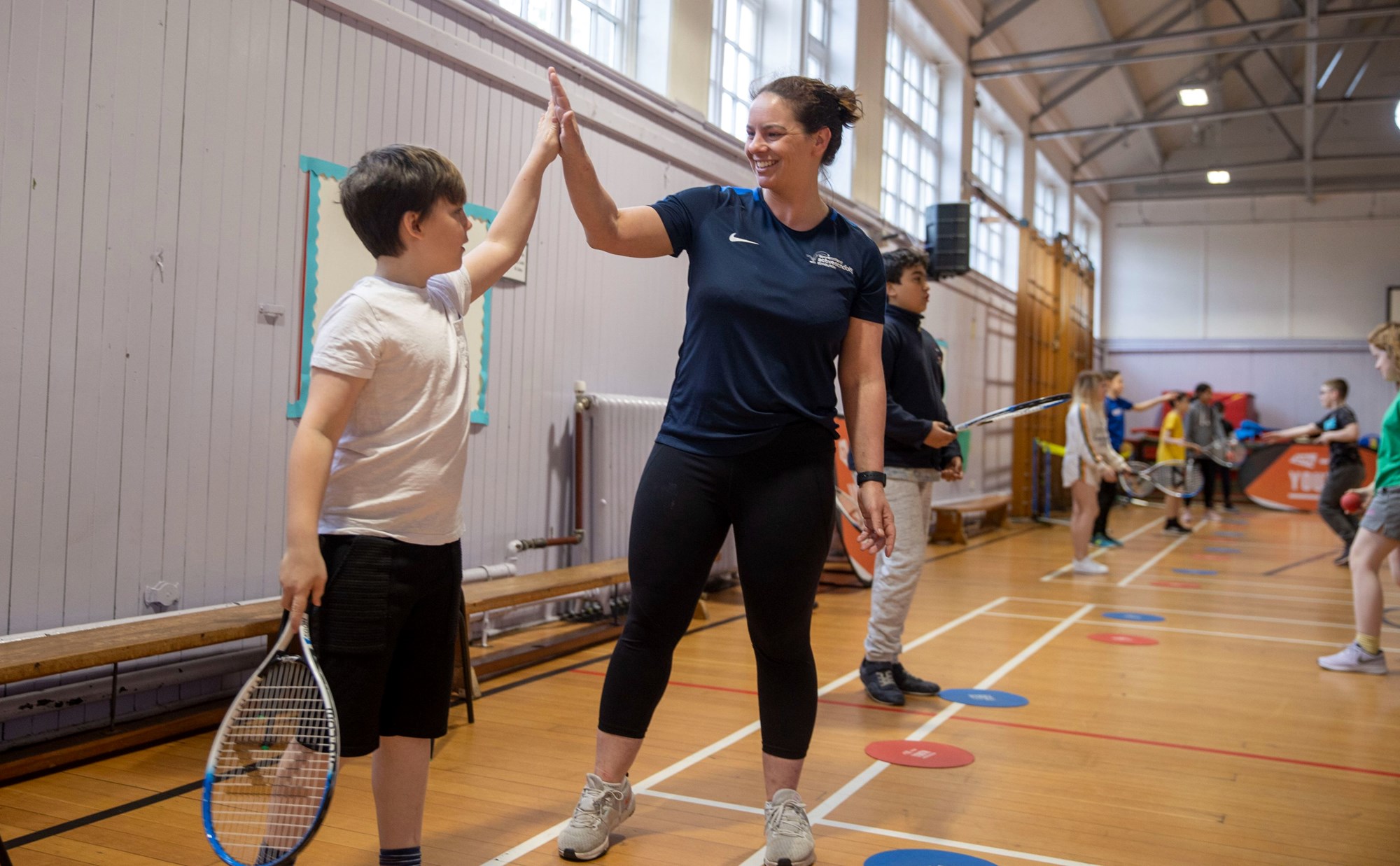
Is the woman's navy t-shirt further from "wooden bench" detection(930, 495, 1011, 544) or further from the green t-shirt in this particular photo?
"wooden bench" detection(930, 495, 1011, 544)

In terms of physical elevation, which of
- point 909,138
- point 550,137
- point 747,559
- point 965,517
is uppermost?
point 909,138

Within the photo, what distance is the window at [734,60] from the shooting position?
24.4ft

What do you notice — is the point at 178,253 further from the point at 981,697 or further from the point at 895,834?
the point at 981,697

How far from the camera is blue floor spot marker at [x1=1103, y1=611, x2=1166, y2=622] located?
20.6ft

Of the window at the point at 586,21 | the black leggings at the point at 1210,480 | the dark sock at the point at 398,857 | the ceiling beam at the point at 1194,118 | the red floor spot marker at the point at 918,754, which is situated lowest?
the red floor spot marker at the point at 918,754

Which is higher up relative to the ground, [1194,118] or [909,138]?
A: [1194,118]

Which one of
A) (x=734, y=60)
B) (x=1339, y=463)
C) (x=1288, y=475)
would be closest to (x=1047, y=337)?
(x=1288, y=475)

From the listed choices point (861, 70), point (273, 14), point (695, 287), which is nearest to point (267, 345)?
point (273, 14)

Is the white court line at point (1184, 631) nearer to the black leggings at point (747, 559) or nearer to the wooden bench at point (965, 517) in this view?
the wooden bench at point (965, 517)

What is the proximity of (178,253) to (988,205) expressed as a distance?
10673mm

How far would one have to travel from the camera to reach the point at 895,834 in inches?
106

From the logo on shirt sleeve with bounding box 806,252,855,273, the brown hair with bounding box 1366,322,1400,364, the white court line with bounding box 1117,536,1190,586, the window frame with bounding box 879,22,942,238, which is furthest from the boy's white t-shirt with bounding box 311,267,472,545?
the window frame with bounding box 879,22,942,238

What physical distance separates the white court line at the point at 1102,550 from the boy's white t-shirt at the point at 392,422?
22.4 feet

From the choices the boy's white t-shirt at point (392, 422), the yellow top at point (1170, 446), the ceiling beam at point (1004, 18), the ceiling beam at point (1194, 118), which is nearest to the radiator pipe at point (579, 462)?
the boy's white t-shirt at point (392, 422)
